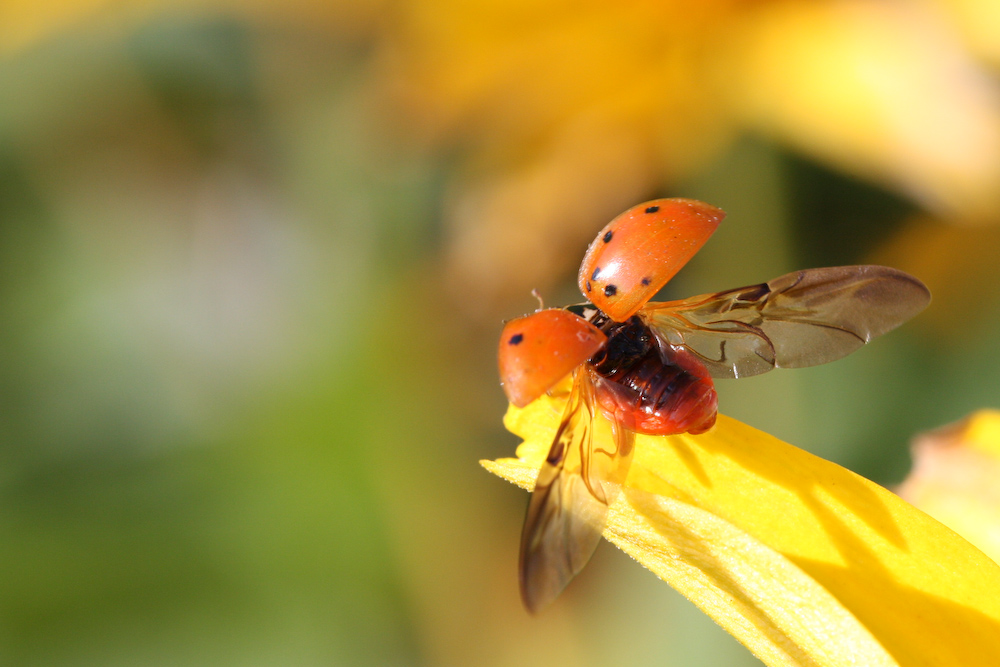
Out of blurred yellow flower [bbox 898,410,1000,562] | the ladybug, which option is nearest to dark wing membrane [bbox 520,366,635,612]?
the ladybug

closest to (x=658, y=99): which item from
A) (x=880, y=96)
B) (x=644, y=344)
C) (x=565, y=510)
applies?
(x=880, y=96)

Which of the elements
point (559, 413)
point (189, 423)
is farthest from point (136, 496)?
point (559, 413)

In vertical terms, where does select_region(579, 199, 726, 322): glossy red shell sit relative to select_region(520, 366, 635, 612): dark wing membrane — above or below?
above

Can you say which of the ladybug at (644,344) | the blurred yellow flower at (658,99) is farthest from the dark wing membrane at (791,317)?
the blurred yellow flower at (658,99)

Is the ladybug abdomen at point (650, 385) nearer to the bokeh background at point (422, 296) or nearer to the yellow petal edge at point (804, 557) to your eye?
the yellow petal edge at point (804, 557)

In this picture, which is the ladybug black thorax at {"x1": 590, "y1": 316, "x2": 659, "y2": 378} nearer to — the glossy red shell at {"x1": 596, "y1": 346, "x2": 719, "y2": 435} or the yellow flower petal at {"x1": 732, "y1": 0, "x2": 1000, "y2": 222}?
the glossy red shell at {"x1": 596, "y1": 346, "x2": 719, "y2": 435}

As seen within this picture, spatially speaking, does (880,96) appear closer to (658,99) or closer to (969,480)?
(658,99)

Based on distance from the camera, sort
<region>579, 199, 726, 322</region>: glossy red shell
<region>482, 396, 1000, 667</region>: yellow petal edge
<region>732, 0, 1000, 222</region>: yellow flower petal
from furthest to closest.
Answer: <region>732, 0, 1000, 222</region>: yellow flower petal → <region>579, 199, 726, 322</region>: glossy red shell → <region>482, 396, 1000, 667</region>: yellow petal edge

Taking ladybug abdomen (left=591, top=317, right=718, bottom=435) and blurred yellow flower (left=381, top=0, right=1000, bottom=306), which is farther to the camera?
blurred yellow flower (left=381, top=0, right=1000, bottom=306)
